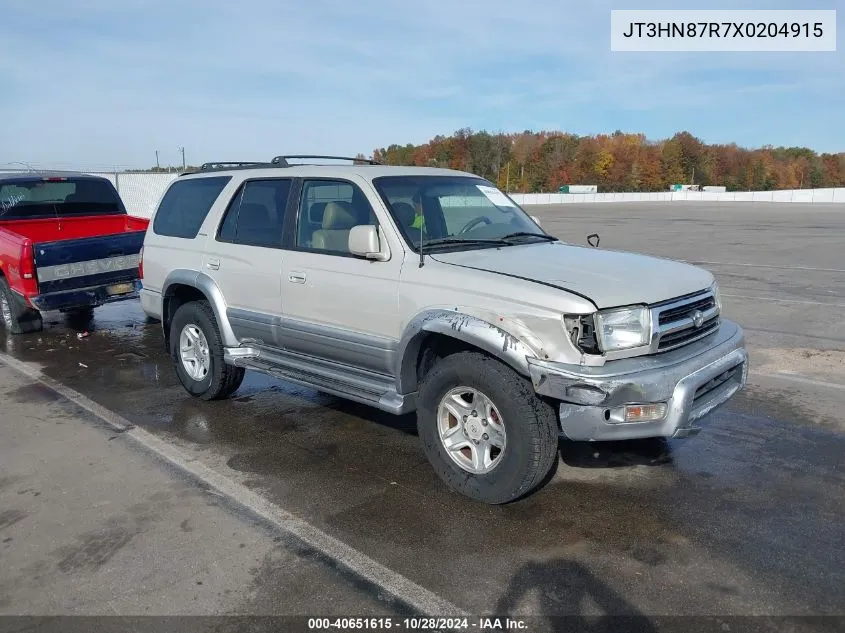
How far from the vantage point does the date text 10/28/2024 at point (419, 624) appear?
9.67ft

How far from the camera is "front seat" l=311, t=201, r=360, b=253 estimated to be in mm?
4883

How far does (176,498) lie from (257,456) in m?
0.76

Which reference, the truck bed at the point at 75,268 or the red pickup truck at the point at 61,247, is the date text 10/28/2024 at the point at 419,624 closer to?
the red pickup truck at the point at 61,247

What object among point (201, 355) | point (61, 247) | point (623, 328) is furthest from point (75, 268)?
point (623, 328)

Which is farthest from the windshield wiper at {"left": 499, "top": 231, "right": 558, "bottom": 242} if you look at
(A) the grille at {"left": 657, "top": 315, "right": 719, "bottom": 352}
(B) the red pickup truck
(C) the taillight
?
(C) the taillight

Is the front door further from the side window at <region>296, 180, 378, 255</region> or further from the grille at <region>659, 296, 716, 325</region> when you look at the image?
the grille at <region>659, 296, 716, 325</region>

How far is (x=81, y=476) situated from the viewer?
14.9 feet

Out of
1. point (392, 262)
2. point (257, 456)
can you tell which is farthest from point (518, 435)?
point (257, 456)

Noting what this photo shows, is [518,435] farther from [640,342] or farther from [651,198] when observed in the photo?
[651,198]

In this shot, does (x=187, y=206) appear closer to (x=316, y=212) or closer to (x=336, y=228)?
(x=316, y=212)

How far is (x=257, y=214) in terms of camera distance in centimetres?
559

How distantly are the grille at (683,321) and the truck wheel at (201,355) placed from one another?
3.49 meters

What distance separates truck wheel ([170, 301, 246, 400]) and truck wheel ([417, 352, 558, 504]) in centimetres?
228

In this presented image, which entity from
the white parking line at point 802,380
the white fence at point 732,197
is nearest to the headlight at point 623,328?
the white parking line at point 802,380
